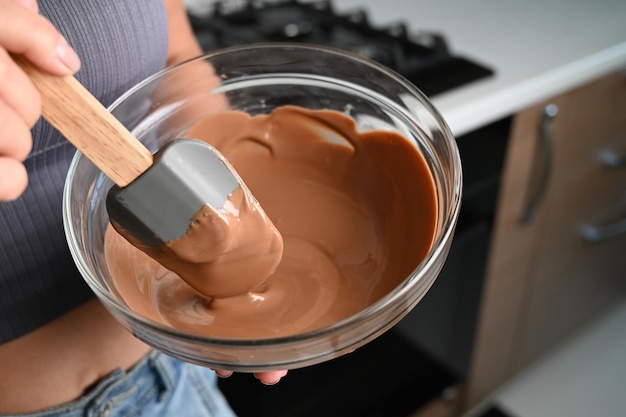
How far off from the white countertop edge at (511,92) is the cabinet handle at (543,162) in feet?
0.14

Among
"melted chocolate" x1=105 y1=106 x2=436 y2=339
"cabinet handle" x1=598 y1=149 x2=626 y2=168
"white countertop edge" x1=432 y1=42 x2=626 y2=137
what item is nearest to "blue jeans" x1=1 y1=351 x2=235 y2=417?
"melted chocolate" x1=105 y1=106 x2=436 y2=339

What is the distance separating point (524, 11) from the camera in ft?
4.33

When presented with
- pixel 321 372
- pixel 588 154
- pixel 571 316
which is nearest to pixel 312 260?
pixel 321 372

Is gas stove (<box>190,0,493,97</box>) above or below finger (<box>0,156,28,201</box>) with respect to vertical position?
below

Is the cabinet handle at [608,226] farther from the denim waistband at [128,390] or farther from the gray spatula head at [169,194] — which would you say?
the gray spatula head at [169,194]

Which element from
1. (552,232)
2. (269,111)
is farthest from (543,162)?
(269,111)

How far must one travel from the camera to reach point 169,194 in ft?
1.46

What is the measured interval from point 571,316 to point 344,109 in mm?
1199

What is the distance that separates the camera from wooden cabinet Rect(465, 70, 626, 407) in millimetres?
1173

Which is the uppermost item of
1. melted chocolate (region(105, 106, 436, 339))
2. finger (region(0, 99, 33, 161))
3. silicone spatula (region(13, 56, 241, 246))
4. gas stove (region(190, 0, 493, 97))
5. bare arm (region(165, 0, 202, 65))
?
finger (region(0, 99, 33, 161))

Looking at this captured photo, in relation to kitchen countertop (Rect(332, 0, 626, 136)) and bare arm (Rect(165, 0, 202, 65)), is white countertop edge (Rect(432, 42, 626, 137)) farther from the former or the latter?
bare arm (Rect(165, 0, 202, 65))

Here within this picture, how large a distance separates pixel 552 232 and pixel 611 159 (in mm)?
196

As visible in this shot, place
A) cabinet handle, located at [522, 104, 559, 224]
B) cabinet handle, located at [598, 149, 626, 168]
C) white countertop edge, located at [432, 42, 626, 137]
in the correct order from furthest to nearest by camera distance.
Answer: cabinet handle, located at [598, 149, 626, 168] → cabinet handle, located at [522, 104, 559, 224] → white countertop edge, located at [432, 42, 626, 137]

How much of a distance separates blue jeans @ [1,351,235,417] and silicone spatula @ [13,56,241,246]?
0.25 metres
